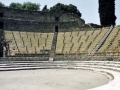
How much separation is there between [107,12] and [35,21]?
16.1 m

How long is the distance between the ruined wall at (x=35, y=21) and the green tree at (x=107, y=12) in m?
5.54

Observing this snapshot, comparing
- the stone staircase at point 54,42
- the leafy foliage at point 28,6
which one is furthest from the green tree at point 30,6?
the stone staircase at point 54,42

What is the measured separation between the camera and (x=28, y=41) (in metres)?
41.3

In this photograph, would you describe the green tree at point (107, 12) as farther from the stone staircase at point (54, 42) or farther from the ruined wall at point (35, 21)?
the stone staircase at point (54, 42)

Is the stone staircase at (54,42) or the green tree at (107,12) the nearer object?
the stone staircase at (54,42)

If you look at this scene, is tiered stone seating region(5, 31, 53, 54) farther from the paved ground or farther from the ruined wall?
the paved ground

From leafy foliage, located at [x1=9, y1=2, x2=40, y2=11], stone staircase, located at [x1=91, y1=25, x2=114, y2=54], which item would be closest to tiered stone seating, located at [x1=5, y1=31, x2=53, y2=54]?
stone staircase, located at [x1=91, y1=25, x2=114, y2=54]

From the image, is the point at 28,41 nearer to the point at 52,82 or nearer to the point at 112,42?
the point at 112,42

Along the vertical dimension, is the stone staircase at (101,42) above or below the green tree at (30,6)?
below

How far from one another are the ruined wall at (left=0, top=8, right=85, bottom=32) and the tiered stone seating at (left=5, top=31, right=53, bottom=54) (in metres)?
2.13

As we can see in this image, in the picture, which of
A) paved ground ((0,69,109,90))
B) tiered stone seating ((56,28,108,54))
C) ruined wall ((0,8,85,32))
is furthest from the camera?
ruined wall ((0,8,85,32))

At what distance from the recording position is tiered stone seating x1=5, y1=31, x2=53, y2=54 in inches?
1485

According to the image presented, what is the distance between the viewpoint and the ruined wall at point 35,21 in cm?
4534

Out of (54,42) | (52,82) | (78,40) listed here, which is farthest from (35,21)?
(52,82)
